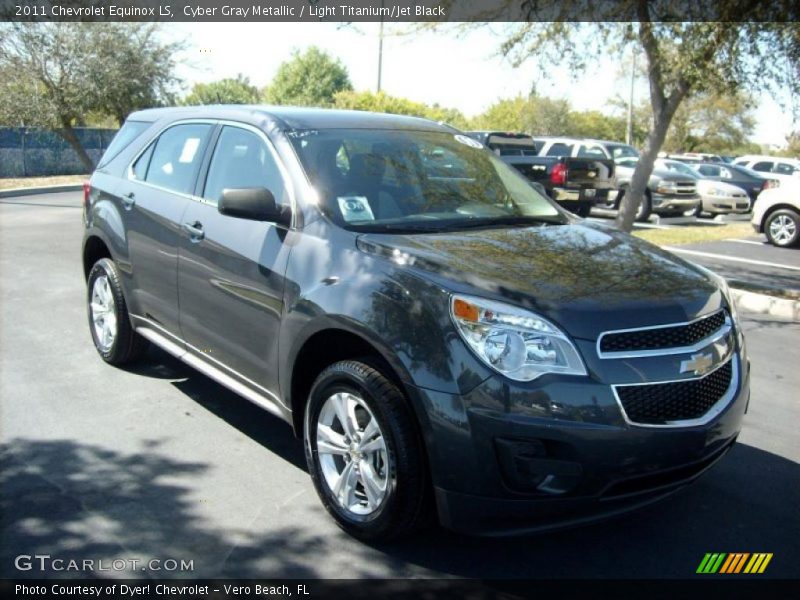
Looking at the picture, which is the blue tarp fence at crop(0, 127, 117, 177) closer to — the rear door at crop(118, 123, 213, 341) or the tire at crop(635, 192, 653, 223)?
the tire at crop(635, 192, 653, 223)

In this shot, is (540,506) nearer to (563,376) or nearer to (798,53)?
(563,376)

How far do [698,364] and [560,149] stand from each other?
17.0 metres

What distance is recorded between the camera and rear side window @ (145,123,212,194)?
484cm

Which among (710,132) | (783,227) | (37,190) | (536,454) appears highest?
(710,132)

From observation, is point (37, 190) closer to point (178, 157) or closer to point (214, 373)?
point (178, 157)

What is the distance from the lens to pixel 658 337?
3158 millimetres

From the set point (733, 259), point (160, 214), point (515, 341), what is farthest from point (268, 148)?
point (733, 259)

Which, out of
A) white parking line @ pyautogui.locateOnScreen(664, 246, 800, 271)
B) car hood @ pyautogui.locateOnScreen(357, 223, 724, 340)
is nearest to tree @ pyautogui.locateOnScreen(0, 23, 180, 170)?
white parking line @ pyautogui.locateOnScreen(664, 246, 800, 271)

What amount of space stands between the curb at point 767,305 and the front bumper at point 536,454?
5718mm

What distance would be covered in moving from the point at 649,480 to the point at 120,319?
384 centimetres

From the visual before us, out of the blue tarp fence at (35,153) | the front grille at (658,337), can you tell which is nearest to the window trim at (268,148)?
the front grille at (658,337)

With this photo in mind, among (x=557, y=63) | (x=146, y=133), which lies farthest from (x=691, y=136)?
(x=146, y=133)

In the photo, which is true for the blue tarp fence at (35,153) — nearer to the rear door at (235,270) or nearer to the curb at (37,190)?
the curb at (37,190)

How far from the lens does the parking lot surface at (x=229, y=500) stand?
3332 mm
